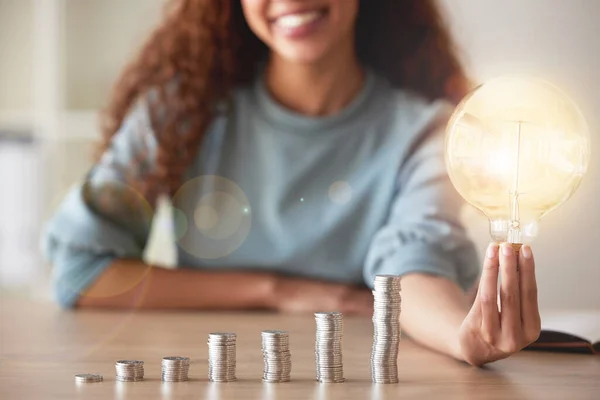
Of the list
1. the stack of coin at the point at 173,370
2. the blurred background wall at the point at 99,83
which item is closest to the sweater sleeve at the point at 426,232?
the stack of coin at the point at 173,370

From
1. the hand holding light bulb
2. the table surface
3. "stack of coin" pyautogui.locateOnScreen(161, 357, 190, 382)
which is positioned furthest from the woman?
"stack of coin" pyautogui.locateOnScreen(161, 357, 190, 382)

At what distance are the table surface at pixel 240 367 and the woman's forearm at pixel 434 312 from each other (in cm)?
2

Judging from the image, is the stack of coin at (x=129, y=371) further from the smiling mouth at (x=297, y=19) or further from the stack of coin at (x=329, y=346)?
the smiling mouth at (x=297, y=19)

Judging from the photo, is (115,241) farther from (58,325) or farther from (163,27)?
(163,27)

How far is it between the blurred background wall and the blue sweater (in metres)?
1.13

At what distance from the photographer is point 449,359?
1006 mm

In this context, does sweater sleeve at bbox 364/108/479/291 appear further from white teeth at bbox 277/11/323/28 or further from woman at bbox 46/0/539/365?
white teeth at bbox 277/11/323/28

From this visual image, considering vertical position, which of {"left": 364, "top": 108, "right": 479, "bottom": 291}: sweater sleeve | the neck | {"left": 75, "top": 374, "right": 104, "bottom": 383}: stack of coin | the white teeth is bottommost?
{"left": 75, "top": 374, "right": 104, "bottom": 383}: stack of coin

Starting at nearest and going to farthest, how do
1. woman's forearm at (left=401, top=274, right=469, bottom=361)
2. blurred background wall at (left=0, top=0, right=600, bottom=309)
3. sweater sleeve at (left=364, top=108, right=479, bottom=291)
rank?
woman's forearm at (left=401, top=274, right=469, bottom=361)
sweater sleeve at (left=364, top=108, right=479, bottom=291)
blurred background wall at (left=0, top=0, right=600, bottom=309)

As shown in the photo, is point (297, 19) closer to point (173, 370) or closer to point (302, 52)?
point (302, 52)

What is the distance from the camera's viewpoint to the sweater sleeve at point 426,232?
125cm

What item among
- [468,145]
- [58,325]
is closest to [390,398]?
[468,145]

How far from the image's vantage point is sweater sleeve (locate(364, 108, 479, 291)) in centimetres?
125

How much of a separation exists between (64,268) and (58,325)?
0.29 metres
